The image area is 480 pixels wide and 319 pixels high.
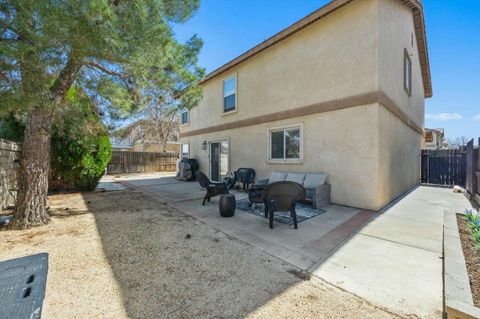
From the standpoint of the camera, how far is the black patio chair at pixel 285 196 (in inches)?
168

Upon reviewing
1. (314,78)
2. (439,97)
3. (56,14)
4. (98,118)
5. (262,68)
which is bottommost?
(98,118)

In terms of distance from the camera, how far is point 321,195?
6.01 meters

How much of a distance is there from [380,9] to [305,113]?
10.6 feet

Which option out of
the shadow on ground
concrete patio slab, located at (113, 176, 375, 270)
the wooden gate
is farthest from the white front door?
the wooden gate

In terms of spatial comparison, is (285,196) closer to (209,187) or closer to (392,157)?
(209,187)

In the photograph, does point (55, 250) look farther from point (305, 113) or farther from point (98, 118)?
point (305, 113)

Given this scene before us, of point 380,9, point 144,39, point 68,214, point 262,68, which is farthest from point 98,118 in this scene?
point 380,9

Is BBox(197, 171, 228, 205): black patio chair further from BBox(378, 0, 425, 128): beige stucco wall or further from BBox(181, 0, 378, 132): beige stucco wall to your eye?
BBox(378, 0, 425, 128): beige stucco wall

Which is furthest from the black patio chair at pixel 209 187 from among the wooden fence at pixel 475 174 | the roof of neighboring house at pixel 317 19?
the wooden fence at pixel 475 174

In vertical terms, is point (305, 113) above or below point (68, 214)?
above

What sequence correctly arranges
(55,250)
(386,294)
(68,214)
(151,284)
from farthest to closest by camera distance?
(68,214), (55,250), (151,284), (386,294)

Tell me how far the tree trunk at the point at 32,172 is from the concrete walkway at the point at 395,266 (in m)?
5.50

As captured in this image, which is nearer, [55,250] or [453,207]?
[55,250]

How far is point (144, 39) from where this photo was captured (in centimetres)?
337
